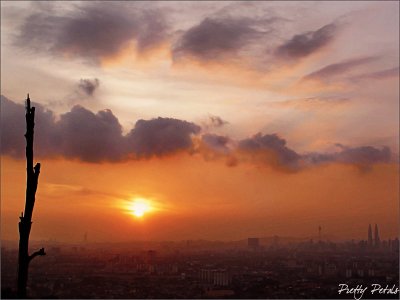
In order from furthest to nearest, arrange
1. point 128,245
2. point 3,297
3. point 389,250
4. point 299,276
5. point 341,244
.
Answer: point 341,244 < point 389,250 < point 128,245 < point 299,276 < point 3,297

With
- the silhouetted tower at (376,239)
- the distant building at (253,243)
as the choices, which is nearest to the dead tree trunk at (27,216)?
the silhouetted tower at (376,239)

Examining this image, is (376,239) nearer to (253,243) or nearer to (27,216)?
(253,243)

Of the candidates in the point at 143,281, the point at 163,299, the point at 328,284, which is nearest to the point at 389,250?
the point at 328,284

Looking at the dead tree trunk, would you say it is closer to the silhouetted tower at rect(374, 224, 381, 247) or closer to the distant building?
the silhouetted tower at rect(374, 224, 381, 247)

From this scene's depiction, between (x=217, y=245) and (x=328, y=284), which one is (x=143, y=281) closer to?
(x=328, y=284)

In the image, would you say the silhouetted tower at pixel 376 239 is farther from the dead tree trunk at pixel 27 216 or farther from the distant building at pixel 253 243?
the dead tree trunk at pixel 27 216

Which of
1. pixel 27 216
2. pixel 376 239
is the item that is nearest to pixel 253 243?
pixel 376 239

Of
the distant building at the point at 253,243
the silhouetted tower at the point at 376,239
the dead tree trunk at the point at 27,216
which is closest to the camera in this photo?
the dead tree trunk at the point at 27,216

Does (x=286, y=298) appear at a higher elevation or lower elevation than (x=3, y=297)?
lower

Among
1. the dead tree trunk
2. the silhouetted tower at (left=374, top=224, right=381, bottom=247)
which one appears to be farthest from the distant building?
the dead tree trunk
